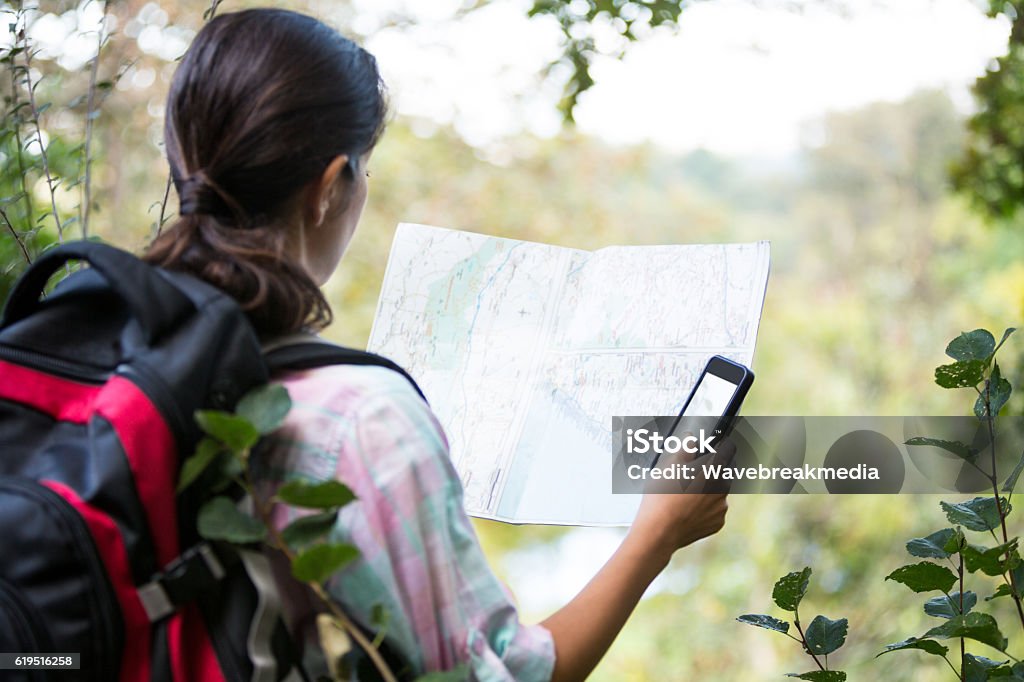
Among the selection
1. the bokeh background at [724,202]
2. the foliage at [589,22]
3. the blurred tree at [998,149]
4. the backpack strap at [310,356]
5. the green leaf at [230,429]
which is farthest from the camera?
the bokeh background at [724,202]

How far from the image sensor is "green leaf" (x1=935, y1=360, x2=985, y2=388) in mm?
650

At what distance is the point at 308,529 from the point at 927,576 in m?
0.42

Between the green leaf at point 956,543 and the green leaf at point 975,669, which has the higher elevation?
the green leaf at point 956,543

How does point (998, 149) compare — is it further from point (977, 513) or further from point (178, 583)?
point (178, 583)

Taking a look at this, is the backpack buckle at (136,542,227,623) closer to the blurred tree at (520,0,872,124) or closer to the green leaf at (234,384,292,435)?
the green leaf at (234,384,292,435)

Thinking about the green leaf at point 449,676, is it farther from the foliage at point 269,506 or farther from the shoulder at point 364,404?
the shoulder at point 364,404

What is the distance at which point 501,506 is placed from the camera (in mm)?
741

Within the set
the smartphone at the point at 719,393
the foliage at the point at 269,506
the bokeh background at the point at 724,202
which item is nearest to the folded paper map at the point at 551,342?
the smartphone at the point at 719,393

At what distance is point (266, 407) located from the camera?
1.62 ft

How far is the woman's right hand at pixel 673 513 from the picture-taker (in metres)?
0.63

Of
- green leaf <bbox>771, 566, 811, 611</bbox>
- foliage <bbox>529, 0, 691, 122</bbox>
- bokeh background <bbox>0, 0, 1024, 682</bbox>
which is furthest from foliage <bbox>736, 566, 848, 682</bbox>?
bokeh background <bbox>0, 0, 1024, 682</bbox>

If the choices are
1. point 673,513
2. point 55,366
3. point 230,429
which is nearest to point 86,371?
point 55,366

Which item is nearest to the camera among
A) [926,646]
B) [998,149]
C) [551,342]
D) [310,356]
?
[310,356]

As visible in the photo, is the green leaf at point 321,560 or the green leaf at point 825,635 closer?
the green leaf at point 321,560
